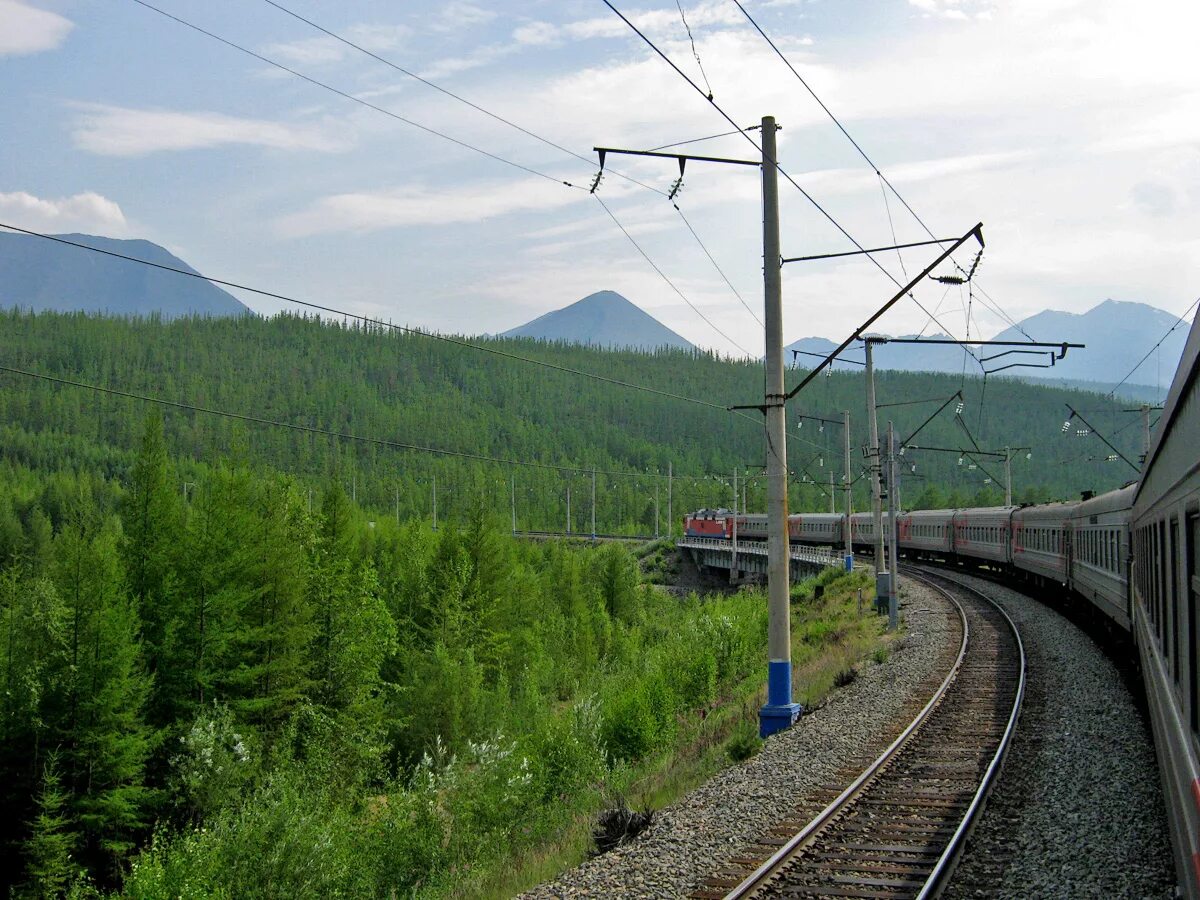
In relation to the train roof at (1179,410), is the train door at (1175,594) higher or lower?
lower

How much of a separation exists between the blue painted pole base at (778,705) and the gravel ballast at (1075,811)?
10.8 feet

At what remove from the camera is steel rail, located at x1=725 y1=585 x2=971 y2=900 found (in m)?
8.93

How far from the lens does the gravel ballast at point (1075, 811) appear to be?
8.93m

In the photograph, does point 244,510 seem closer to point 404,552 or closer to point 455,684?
point 455,684

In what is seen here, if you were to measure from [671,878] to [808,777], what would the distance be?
13.2 ft

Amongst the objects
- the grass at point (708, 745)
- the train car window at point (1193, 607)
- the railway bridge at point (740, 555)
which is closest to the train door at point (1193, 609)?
the train car window at point (1193, 607)

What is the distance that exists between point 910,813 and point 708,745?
22.2 feet

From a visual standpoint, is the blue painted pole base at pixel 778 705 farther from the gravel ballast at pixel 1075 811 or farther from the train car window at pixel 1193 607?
the train car window at pixel 1193 607

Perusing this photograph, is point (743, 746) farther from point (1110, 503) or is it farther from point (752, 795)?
point (1110, 503)

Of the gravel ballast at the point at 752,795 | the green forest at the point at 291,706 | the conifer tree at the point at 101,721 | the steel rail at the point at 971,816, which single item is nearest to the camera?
the steel rail at the point at 971,816

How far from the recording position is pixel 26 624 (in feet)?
108

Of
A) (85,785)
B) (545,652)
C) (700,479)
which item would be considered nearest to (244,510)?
(85,785)

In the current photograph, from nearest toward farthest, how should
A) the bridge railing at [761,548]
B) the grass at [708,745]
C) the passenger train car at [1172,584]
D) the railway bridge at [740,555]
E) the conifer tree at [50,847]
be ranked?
1. the passenger train car at [1172,584]
2. the grass at [708,745]
3. the conifer tree at [50,847]
4. the bridge railing at [761,548]
5. the railway bridge at [740,555]

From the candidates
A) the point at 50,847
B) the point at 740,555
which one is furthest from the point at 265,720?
the point at 740,555
